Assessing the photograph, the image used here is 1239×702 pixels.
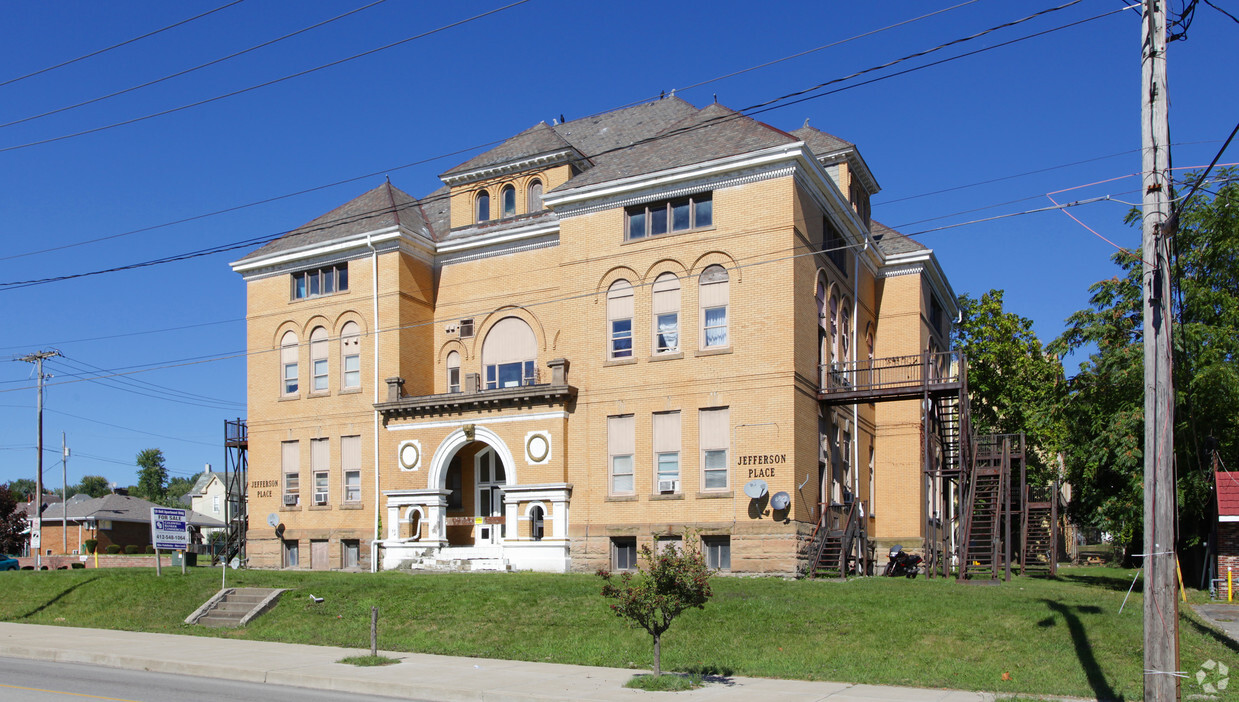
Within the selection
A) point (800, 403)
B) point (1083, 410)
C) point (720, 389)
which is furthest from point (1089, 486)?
point (720, 389)

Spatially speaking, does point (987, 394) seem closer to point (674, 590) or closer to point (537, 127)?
point (537, 127)

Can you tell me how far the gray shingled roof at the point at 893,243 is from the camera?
131ft

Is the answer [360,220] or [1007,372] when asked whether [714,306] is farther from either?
[1007,372]

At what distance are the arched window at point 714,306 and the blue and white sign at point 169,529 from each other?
15.6 meters

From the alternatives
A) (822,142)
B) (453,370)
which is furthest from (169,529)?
(822,142)

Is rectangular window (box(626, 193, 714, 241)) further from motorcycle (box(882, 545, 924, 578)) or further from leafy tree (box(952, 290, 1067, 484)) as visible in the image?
leafy tree (box(952, 290, 1067, 484))

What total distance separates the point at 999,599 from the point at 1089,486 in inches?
566

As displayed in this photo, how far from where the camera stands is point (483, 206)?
39.0 meters

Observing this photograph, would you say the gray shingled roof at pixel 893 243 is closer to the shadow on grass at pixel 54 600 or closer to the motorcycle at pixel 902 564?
the motorcycle at pixel 902 564

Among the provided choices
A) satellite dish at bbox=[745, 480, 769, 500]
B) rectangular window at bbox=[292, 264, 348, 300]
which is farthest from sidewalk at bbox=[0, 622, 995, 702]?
rectangular window at bbox=[292, 264, 348, 300]

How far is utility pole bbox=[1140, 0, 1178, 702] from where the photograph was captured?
12.4 metres

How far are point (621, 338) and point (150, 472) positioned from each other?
15036 cm

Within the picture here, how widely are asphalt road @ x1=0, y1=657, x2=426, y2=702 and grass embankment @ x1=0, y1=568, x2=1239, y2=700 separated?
13.2ft

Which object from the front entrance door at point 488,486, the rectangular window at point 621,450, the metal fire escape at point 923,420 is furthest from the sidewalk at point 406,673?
the front entrance door at point 488,486
